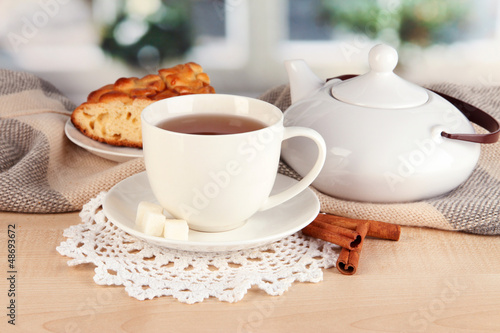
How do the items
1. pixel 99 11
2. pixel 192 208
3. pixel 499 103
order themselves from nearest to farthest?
1. pixel 192 208
2. pixel 499 103
3. pixel 99 11

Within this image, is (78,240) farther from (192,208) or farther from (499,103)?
(499,103)

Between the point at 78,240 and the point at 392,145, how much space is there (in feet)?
1.34

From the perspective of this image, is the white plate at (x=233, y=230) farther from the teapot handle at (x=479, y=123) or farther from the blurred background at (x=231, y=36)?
the blurred background at (x=231, y=36)

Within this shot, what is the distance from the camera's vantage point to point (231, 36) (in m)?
1.29

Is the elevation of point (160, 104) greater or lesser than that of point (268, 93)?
greater

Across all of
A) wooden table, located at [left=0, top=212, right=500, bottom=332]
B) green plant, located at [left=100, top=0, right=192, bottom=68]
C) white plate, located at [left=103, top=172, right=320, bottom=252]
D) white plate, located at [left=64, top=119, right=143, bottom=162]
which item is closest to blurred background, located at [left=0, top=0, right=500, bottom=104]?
green plant, located at [left=100, top=0, right=192, bottom=68]

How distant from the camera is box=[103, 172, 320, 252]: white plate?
66 centimetres

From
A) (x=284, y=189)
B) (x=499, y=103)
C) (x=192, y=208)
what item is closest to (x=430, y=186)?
(x=284, y=189)

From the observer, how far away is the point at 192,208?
689 mm

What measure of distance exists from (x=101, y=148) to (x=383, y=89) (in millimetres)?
462

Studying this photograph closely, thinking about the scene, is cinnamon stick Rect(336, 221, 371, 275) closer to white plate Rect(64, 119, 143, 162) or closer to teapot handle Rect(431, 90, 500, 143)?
teapot handle Rect(431, 90, 500, 143)

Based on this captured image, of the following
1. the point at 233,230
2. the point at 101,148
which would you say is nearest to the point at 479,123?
the point at 233,230

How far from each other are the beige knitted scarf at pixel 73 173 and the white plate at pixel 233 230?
65 mm

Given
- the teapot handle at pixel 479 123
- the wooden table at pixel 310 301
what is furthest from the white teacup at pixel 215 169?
the teapot handle at pixel 479 123
